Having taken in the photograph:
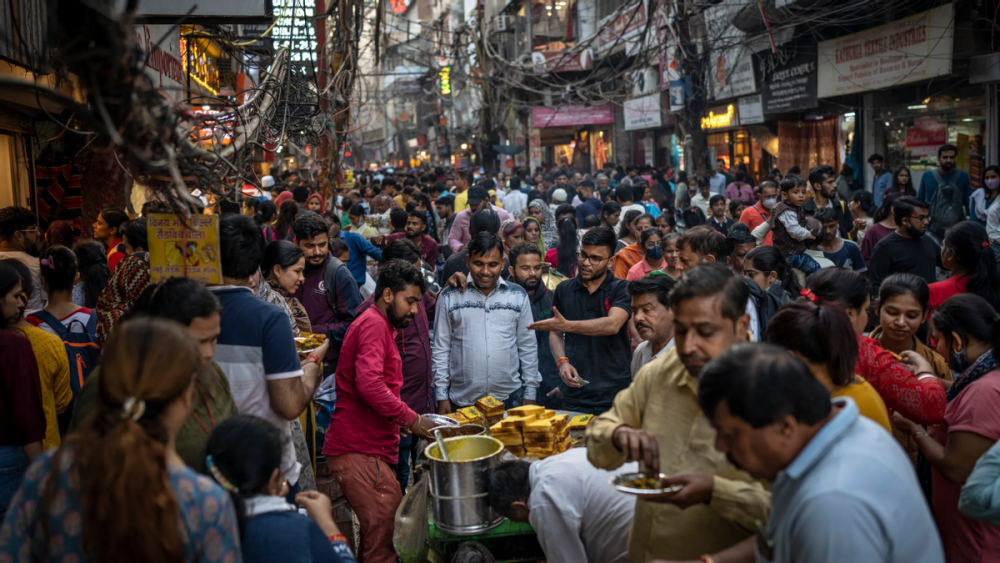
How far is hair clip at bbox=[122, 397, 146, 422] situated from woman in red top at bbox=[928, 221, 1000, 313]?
16.9ft

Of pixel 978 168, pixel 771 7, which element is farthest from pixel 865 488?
pixel 771 7

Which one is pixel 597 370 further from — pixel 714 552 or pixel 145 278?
pixel 145 278

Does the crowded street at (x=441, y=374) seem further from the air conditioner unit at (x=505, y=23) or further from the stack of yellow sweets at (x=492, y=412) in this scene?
the air conditioner unit at (x=505, y=23)

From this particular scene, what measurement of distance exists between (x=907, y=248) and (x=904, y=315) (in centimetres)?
333

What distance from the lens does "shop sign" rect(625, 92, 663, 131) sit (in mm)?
22188

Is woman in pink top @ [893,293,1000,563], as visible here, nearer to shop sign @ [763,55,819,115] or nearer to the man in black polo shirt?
the man in black polo shirt

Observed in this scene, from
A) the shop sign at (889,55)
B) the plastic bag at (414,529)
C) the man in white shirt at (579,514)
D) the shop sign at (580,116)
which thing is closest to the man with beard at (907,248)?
the man in white shirt at (579,514)

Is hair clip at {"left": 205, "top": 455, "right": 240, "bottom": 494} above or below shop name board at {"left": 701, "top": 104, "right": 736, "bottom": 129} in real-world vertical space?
below

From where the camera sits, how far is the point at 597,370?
5.19 meters

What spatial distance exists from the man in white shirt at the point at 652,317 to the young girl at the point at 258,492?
2329 millimetres

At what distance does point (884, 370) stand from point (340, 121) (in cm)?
847

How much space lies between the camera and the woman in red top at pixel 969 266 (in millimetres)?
5250

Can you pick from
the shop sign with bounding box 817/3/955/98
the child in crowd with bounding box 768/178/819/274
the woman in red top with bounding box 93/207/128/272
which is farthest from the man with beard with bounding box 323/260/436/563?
the shop sign with bounding box 817/3/955/98

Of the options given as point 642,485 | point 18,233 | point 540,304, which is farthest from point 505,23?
point 642,485
